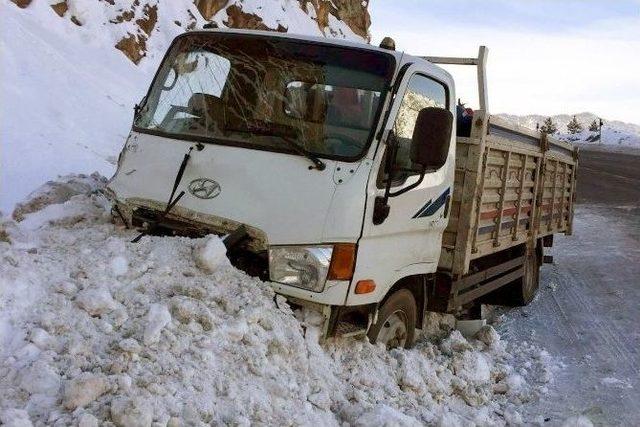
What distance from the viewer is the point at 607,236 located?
45.2ft

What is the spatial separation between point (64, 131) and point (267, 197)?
7576mm

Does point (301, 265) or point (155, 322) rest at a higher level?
point (301, 265)

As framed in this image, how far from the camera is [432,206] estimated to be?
477 cm

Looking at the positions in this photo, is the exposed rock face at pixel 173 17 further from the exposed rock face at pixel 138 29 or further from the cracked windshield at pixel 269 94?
the cracked windshield at pixel 269 94

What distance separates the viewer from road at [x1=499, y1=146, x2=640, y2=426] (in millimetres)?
5184

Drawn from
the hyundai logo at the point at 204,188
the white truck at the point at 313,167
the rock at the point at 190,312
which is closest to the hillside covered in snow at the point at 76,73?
the white truck at the point at 313,167

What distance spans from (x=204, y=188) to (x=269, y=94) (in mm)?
809

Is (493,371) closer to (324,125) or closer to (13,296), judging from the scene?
(324,125)

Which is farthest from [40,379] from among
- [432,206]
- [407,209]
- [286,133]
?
[432,206]

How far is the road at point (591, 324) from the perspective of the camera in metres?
5.18

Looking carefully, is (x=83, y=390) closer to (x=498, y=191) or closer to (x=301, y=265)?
(x=301, y=265)

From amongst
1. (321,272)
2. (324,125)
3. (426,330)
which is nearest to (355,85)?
(324,125)

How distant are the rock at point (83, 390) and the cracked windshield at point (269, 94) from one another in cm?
186

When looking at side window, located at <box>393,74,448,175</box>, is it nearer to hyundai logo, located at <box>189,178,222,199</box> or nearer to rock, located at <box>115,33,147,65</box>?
hyundai logo, located at <box>189,178,222,199</box>
